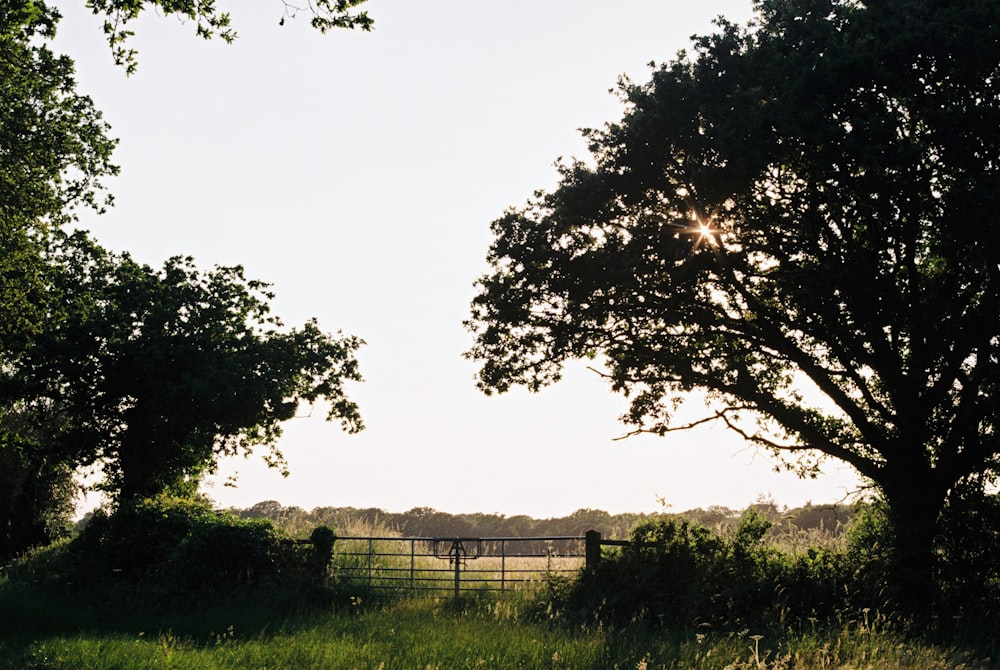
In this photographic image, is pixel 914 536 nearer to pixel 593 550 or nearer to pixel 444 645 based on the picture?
pixel 593 550

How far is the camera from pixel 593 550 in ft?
61.1

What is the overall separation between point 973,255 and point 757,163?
4499mm

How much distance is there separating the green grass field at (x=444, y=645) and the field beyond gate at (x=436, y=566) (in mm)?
3176

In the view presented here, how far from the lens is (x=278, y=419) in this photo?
31.9 metres

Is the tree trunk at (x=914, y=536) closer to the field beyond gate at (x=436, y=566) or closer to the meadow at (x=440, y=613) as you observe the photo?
the meadow at (x=440, y=613)

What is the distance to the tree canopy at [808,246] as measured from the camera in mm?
14648

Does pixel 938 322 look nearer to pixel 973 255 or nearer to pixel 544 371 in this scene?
pixel 973 255

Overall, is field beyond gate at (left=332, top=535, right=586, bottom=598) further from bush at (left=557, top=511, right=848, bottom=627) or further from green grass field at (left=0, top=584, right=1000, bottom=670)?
green grass field at (left=0, top=584, right=1000, bottom=670)

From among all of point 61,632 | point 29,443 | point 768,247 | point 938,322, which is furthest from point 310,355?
point 938,322

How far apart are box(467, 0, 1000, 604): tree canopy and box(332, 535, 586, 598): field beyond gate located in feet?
12.9

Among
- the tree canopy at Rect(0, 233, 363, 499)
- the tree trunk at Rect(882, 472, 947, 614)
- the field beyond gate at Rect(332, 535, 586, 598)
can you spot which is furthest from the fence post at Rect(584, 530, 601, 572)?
the tree canopy at Rect(0, 233, 363, 499)

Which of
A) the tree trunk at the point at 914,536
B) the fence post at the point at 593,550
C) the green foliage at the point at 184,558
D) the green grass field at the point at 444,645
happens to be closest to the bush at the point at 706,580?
the fence post at the point at 593,550

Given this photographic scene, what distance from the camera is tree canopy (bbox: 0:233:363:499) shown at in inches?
1182

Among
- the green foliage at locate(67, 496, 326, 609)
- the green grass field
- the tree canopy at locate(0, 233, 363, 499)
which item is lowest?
the green grass field
